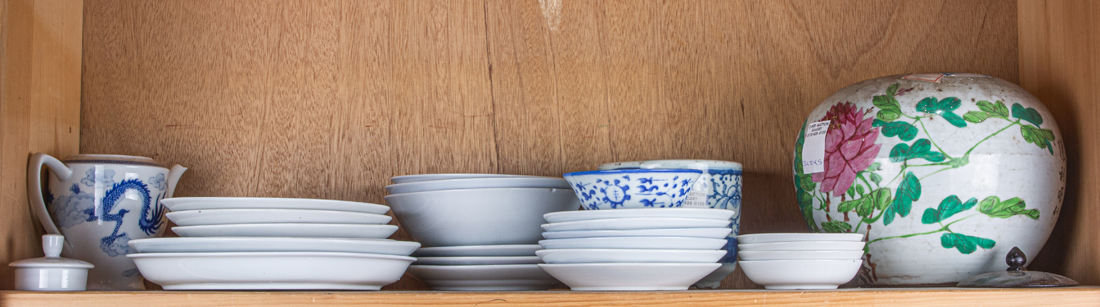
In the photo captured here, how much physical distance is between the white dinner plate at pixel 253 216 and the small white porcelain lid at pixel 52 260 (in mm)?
92

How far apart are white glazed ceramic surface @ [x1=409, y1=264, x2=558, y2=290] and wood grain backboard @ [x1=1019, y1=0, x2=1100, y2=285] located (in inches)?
22.1

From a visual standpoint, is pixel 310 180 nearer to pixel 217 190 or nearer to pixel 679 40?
pixel 217 190

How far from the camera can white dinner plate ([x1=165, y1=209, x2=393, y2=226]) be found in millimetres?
767

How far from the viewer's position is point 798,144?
3.03ft

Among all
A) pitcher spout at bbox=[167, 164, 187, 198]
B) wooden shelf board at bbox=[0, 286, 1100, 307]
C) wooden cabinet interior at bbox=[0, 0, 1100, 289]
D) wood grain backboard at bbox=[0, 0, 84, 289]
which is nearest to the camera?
wooden shelf board at bbox=[0, 286, 1100, 307]

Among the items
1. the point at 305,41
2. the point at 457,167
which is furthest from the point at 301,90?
the point at 457,167

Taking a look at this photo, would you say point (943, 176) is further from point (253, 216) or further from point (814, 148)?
point (253, 216)

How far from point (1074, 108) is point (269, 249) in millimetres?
845

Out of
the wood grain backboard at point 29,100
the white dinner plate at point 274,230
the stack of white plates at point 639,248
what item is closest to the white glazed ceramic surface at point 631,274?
the stack of white plates at point 639,248

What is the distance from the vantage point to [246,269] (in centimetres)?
73

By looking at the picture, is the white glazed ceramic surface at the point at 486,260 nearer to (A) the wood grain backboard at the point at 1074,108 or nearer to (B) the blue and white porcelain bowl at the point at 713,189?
(B) the blue and white porcelain bowl at the point at 713,189

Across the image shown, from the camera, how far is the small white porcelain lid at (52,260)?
735mm

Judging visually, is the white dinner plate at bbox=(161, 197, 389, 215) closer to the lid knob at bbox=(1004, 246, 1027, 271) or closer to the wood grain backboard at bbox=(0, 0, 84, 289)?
the wood grain backboard at bbox=(0, 0, 84, 289)

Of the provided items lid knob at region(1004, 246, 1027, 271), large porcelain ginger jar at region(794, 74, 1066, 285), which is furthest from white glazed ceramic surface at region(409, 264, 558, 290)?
lid knob at region(1004, 246, 1027, 271)
